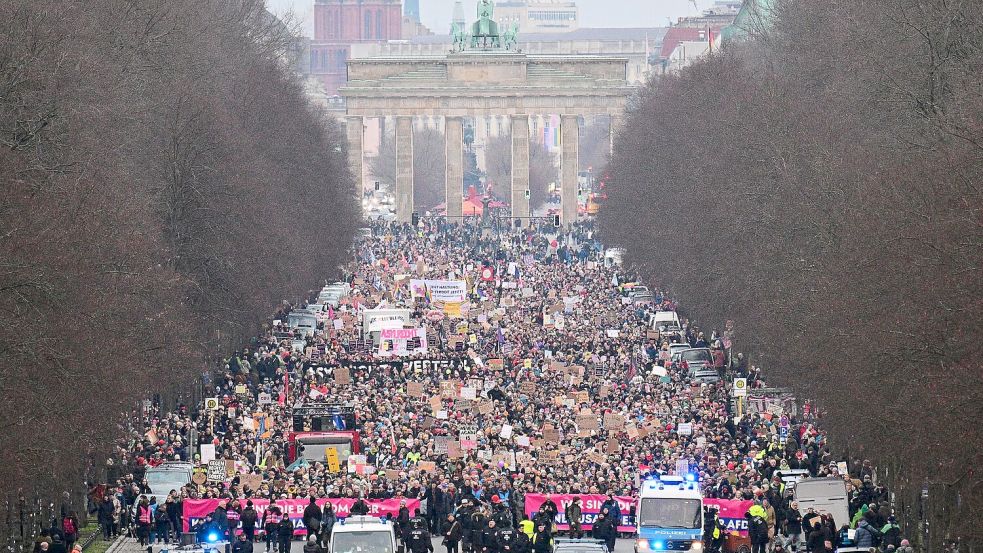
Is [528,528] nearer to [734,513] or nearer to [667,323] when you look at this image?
[734,513]

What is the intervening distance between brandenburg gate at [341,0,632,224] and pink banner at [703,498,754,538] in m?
118

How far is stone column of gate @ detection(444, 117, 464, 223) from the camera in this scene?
170 metres

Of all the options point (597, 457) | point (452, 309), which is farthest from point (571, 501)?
point (452, 309)

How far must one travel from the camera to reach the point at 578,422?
5834cm

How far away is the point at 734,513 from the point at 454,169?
123 m

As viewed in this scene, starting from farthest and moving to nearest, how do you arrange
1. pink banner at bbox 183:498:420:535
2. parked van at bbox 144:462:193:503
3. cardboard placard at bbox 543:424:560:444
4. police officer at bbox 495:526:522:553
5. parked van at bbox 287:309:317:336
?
parked van at bbox 287:309:317:336, cardboard placard at bbox 543:424:560:444, parked van at bbox 144:462:193:503, pink banner at bbox 183:498:420:535, police officer at bbox 495:526:522:553

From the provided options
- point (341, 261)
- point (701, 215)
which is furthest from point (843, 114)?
point (341, 261)

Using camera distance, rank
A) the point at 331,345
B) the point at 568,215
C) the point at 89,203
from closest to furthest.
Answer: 1. the point at 89,203
2. the point at 331,345
3. the point at 568,215

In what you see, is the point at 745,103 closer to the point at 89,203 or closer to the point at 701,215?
the point at 701,215

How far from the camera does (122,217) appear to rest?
57.7m

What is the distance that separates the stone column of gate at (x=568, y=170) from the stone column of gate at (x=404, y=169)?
410 inches

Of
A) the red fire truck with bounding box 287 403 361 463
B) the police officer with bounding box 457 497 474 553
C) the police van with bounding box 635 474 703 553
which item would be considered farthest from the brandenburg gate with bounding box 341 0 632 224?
the police van with bounding box 635 474 703 553

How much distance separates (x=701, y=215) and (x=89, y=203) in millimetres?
34480

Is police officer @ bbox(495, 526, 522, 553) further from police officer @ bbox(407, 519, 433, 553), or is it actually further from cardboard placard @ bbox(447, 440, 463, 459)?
cardboard placard @ bbox(447, 440, 463, 459)
